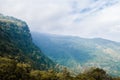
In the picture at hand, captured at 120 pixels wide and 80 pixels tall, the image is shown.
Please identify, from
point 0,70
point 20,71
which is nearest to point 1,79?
point 0,70

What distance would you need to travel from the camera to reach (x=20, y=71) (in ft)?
638

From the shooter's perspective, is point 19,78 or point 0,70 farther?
point 19,78

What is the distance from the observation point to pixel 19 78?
633 ft

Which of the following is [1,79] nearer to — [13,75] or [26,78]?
[13,75]

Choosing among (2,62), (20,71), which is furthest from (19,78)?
(2,62)

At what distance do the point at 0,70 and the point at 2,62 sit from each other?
1586 centimetres

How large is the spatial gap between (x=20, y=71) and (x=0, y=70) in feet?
57.6

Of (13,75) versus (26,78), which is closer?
(13,75)

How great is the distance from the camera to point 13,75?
609ft

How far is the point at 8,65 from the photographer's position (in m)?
186

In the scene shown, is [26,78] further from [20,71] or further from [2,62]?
[2,62]

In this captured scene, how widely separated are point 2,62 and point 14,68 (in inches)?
445

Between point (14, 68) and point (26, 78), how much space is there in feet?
45.4

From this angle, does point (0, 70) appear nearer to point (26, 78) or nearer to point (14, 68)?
point (14, 68)
